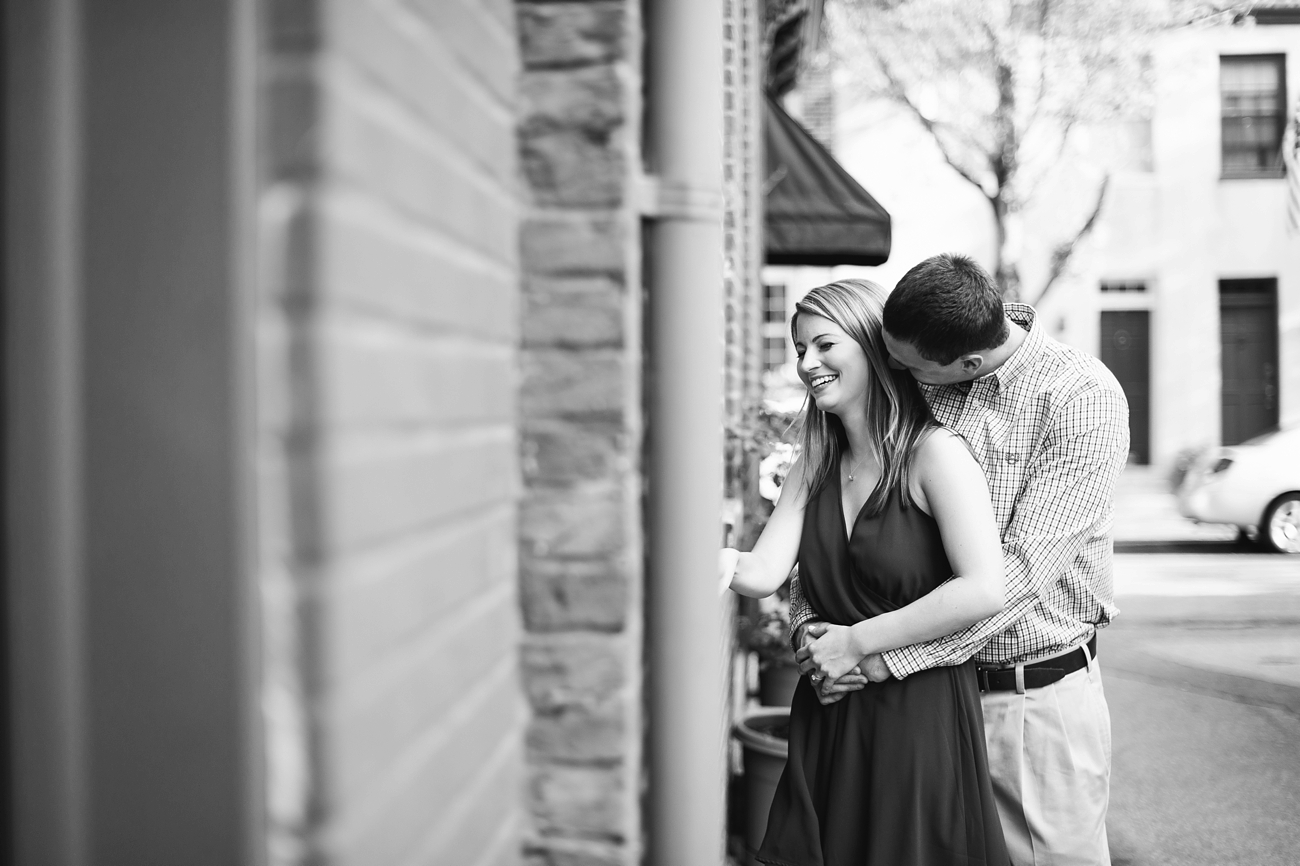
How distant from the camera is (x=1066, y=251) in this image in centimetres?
1700

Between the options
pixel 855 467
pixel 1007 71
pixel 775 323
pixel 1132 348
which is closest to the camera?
pixel 855 467

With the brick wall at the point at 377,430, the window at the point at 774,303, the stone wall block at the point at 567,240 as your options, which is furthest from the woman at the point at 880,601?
the window at the point at 774,303

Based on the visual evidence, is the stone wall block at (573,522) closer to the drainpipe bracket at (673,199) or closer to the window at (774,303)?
the drainpipe bracket at (673,199)

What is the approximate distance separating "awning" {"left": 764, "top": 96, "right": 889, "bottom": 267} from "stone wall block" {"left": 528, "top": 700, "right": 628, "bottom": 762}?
17.9 feet

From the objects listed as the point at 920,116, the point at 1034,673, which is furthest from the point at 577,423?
the point at 920,116

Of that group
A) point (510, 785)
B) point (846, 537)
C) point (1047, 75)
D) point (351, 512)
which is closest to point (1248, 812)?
point (846, 537)

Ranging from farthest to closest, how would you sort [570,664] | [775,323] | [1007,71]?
[775,323]
[1007,71]
[570,664]

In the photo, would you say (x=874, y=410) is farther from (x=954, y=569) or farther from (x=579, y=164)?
(x=579, y=164)

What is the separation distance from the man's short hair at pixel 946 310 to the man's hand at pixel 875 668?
68 centimetres

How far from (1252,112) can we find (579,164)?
21824 millimetres

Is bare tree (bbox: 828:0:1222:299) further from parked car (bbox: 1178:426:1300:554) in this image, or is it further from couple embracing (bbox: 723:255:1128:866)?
couple embracing (bbox: 723:255:1128:866)

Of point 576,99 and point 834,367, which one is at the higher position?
point 576,99

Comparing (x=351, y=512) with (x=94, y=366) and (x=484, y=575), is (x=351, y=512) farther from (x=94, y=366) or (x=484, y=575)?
(x=484, y=575)

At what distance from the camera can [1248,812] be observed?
4.98 meters
